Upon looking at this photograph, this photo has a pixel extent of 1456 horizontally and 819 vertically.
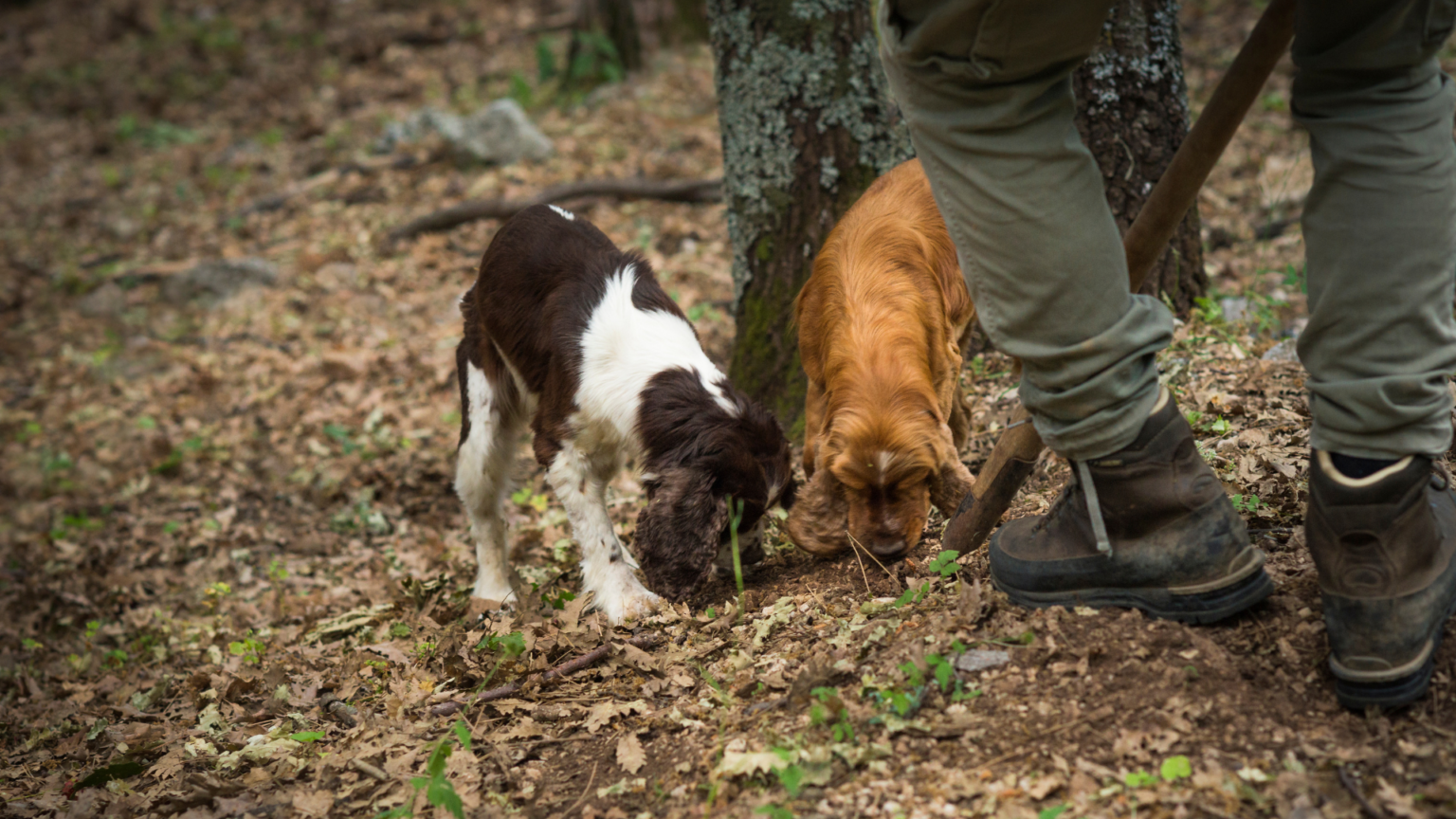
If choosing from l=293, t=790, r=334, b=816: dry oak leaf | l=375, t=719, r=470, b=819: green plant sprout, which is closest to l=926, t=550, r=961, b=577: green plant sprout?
l=375, t=719, r=470, b=819: green plant sprout

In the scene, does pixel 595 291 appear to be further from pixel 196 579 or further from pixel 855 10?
pixel 196 579

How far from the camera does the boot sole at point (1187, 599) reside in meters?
2.53

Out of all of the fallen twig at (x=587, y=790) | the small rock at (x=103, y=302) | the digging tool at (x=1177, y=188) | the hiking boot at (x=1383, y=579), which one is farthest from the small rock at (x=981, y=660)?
the small rock at (x=103, y=302)

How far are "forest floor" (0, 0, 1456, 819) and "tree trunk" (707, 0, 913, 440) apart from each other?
1107mm

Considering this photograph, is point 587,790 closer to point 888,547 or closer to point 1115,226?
point 888,547

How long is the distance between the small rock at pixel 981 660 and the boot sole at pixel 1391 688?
738 mm

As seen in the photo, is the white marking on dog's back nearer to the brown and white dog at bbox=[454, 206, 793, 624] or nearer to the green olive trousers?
the brown and white dog at bbox=[454, 206, 793, 624]

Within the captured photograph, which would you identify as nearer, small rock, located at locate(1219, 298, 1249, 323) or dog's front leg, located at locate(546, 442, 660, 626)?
dog's front leg, located at locate(546, 442, 660, 626)

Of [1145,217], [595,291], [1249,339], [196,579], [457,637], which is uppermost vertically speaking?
[1145,217]

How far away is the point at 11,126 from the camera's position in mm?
15141

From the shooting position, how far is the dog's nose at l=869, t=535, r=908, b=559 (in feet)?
11.7

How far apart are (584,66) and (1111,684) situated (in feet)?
35.6

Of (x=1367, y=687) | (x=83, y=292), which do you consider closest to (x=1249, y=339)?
(x=1367, y=687)

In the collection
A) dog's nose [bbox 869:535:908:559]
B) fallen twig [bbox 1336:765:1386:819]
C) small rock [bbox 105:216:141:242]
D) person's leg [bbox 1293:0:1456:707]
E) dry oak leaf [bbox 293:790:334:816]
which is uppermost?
person's leg [bbox 1293:0:1456:707]
